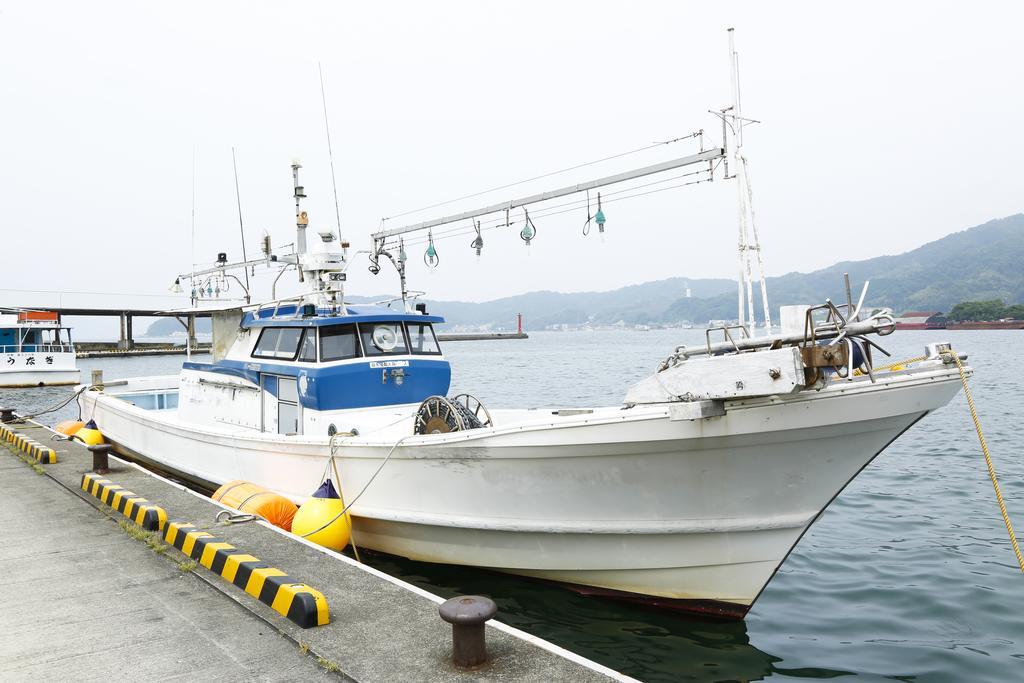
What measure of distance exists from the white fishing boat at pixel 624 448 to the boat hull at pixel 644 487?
1 centimetres

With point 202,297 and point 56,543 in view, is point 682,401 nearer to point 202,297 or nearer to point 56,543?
point 56,543

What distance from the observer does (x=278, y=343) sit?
369 inches

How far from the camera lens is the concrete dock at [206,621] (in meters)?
3.85

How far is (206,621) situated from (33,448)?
332 inches

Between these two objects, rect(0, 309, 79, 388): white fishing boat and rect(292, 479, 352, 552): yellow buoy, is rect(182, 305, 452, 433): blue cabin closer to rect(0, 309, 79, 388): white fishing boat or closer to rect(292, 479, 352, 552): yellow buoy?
rect(292, 479, 352, 552): yellow buoy

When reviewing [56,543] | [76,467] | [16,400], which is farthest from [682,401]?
[16,400]

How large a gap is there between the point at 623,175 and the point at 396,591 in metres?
5.12

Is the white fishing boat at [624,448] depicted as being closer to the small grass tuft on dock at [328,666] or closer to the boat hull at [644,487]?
the boat hull at [644,487]

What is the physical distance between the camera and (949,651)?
582 cm

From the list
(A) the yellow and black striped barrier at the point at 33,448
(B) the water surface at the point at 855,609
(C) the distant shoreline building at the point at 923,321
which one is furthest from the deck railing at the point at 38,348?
(C) the distant shoreline building at the point at 923,321

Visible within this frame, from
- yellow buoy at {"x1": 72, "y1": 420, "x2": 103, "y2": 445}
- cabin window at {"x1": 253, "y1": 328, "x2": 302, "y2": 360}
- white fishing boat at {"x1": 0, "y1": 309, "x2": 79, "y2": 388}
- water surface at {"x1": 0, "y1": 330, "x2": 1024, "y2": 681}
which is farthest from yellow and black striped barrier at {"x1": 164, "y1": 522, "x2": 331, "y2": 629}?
white fishing boat at {"x1": 0, "y1": 309, "x2": 79, "y2": 388}

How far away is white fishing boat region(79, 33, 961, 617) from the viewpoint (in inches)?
201

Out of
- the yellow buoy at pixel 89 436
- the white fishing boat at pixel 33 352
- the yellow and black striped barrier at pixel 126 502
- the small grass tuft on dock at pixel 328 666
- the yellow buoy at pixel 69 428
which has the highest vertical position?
the white fishing boat at pixel 33 352

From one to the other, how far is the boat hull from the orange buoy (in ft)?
3.02
